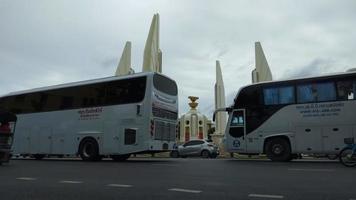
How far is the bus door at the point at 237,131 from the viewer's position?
17375mm

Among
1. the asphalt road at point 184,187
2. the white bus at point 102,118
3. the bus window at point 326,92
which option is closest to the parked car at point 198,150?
the white bus at point 102,118

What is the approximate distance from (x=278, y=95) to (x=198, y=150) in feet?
45.3

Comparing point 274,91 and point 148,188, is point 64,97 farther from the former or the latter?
point 148,188

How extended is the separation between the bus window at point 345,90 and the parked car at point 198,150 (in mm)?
14691

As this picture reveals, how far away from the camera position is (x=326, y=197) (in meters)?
6.45

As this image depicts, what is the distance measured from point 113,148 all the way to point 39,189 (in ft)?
30.3

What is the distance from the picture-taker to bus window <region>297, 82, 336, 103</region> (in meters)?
15.6

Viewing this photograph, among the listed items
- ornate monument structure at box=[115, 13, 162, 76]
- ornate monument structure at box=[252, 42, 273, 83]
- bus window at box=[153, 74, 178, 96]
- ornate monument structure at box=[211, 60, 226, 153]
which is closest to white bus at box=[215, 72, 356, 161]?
bus window at box=[153, 74, 178, 96]

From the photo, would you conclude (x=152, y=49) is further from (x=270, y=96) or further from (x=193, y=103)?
(x=270, y=96)

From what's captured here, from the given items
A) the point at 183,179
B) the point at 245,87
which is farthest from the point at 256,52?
the point at 183,179

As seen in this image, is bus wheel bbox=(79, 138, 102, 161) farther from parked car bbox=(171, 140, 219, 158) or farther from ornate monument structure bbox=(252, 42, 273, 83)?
ornate monument structure bbox=(252, 42, 273, 83)

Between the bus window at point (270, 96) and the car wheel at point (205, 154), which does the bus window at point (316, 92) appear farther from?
the car wheel at point (205, 154)

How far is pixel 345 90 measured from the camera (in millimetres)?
15367

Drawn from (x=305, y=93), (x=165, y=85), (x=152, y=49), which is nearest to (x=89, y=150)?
(x=165, y=85)
